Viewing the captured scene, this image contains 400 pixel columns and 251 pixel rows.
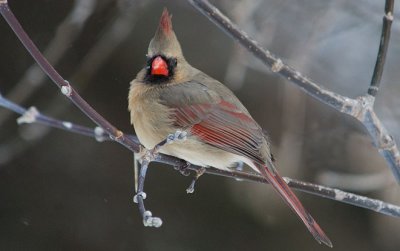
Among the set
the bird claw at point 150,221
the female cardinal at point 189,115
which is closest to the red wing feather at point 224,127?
the female cardinal at point 189,115

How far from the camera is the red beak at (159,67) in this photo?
288cm

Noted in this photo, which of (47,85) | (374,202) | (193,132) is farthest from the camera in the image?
(47,85)

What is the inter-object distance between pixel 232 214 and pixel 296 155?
22.7 inches

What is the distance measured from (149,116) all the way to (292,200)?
0.78 metres

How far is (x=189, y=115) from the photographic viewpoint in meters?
2.81

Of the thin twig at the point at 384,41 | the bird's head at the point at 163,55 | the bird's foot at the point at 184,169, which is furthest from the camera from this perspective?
the bird's head at the point at 163,55

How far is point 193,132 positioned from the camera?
9.05ft

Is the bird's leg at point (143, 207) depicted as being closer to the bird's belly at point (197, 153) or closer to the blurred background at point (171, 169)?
the bird's belly at point (197, 153)

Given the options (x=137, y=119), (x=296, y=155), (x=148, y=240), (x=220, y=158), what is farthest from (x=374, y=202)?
(x=148, y=240)

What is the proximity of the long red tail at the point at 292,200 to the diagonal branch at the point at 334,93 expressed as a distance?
0.33 metres

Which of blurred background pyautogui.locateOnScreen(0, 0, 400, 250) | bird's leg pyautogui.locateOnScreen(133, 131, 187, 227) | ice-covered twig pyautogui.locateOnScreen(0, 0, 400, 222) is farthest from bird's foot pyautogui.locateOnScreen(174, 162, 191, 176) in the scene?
blurred background pyautogui.locateOnScreen(0, 0, 400, 250)

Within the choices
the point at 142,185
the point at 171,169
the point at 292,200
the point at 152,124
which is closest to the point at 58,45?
the point at 171,169

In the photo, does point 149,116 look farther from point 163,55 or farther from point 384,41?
point 384,41

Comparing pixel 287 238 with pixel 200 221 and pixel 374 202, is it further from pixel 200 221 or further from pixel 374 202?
pixel 374 202
